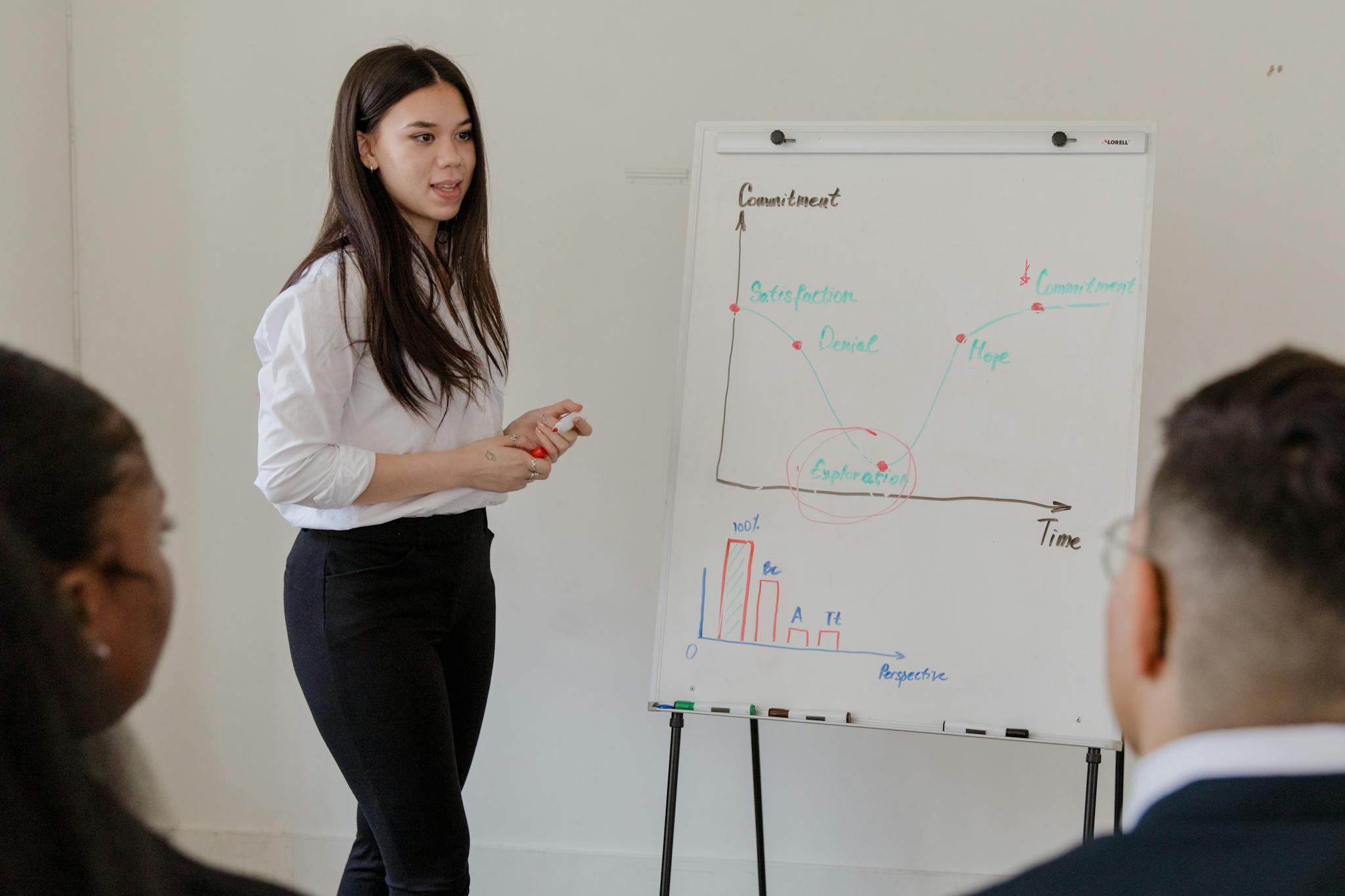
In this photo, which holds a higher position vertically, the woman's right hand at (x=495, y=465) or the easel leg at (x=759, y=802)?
the woman's right hand at (x=495, y=465)

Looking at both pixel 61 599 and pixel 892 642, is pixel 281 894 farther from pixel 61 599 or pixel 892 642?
pixel 892 642

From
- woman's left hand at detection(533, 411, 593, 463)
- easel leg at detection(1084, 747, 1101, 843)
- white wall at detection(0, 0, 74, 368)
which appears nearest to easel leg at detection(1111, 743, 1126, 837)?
easel leg at detection(1084, 747, 1101, 843)

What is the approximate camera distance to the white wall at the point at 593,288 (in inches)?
84.9

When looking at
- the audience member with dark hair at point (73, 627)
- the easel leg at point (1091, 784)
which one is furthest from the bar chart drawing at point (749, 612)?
the audience member with dark hair at point (73, 627)

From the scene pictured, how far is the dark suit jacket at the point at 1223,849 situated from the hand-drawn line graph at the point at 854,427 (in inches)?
46.9

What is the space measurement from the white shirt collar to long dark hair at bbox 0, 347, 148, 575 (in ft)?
2.12

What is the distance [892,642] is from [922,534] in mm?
193

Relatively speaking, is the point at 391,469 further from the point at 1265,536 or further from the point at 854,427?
the point at 1265,536

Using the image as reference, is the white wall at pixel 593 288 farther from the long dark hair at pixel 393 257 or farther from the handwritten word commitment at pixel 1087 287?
the long dark hair at pixel 393 257

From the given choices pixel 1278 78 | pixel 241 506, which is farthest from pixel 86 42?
pixel 1278 78

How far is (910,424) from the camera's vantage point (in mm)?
1817

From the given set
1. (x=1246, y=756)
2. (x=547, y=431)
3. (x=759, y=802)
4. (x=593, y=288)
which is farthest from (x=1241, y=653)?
(x=593, y=288)

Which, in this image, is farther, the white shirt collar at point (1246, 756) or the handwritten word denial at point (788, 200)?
the handwritten word denial at point (788, 200)

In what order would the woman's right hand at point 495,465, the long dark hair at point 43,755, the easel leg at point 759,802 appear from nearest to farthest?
the long dark hair at point 43,755 < the woman's right hand at point 495,465 < the easel leg at point 759,802
